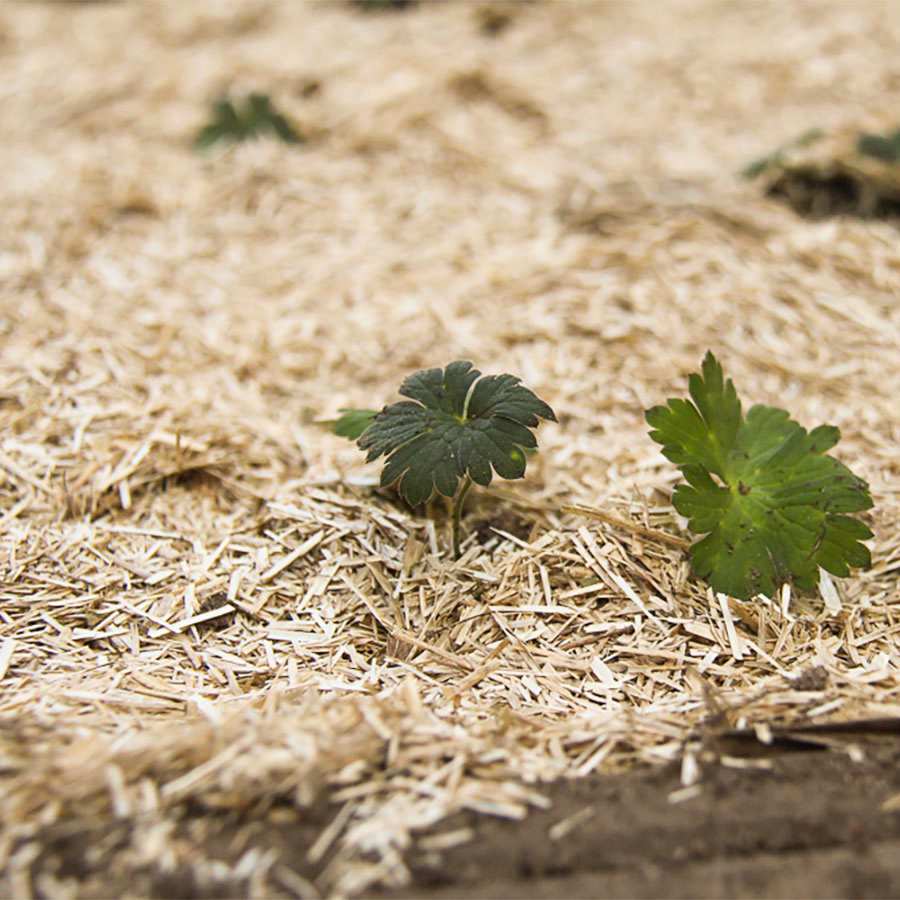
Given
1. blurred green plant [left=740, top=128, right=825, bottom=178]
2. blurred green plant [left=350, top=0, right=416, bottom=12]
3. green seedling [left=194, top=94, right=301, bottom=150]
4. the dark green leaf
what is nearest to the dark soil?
the dark green leaf

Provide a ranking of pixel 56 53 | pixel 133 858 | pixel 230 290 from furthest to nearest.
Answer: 1. pixel 56 53
2. pixel 230 290
3. pixel 133 858

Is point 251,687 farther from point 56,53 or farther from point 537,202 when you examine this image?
point 56,53

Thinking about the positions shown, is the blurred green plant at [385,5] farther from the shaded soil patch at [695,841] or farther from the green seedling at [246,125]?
the shaded soil patch at [695,841]

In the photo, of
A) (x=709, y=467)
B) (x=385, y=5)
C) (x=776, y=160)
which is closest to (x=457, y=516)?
(x=709, y=467)

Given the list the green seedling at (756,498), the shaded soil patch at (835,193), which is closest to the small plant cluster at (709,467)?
the green seedling at (756,498)

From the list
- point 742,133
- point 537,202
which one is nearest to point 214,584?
point 537,202

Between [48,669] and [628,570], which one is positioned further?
[628,570]

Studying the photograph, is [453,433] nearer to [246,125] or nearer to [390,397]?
[390,397]
